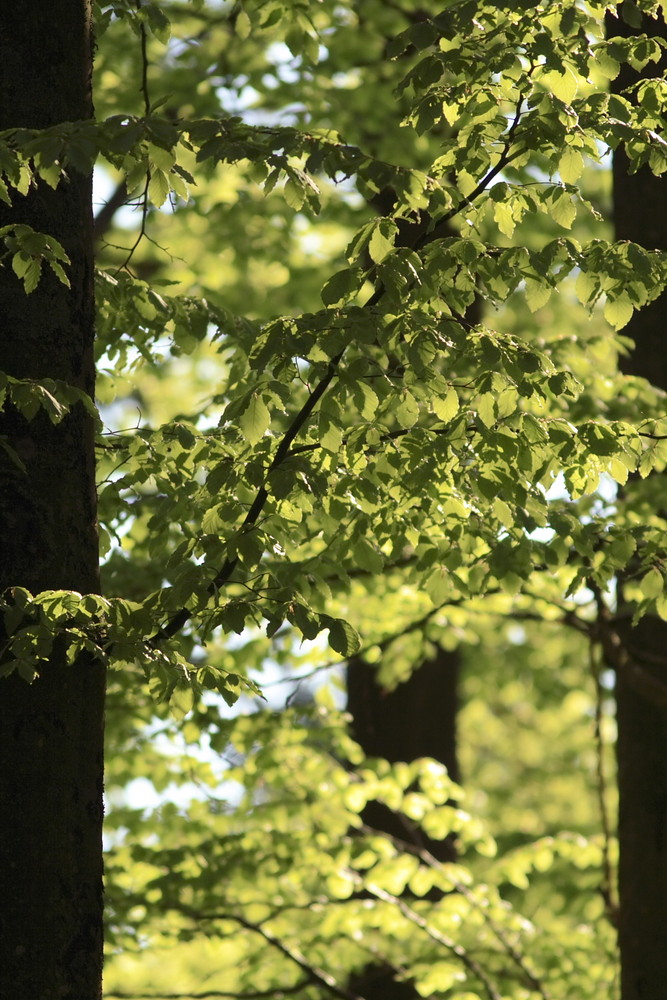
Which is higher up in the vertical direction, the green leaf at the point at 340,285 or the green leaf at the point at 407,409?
the green leaf at the point at 340,285

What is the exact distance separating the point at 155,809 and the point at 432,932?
1.83 metres

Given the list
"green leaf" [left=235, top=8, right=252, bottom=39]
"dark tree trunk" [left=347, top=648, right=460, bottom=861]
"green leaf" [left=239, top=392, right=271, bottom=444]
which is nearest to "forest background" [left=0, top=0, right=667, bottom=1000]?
"green leaf" [left=239, top=392, right=271, bottom=444]

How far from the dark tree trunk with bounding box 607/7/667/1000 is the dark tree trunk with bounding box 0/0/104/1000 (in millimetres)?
3188

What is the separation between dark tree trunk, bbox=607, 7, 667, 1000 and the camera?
5.62 metres

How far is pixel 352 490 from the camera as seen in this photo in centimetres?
352

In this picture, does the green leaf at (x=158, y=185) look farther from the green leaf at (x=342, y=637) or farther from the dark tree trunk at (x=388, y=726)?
the dark tree trunk at (x=388, y=726)

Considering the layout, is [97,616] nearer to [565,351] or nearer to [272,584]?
[272,584]

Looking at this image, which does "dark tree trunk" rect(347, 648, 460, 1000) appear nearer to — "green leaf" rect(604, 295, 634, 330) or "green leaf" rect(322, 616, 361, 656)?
"green leaf" rect(322, 616, 361, 656)

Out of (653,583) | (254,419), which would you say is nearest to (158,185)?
(254,419)

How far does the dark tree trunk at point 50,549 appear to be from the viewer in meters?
3.11

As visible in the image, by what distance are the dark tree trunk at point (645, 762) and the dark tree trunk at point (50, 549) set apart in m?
3.19

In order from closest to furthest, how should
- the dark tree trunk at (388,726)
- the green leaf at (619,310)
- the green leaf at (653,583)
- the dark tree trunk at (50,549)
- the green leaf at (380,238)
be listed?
1. the dark tree trunk at (50,549)
2. the green leaf at (380,238)
3. the green leaf at (619,310)
4. the green leaf at (653,583)
5. the dark tree trunk at (388,726)

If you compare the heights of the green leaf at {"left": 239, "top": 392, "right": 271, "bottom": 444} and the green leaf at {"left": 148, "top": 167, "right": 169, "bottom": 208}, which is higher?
the green leaf at {"left": 148, "top": 167, "right": 169, "bottom": 208}

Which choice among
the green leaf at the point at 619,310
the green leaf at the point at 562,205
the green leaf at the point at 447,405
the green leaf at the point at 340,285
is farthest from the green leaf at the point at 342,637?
the green leaf at the point at 562,205
